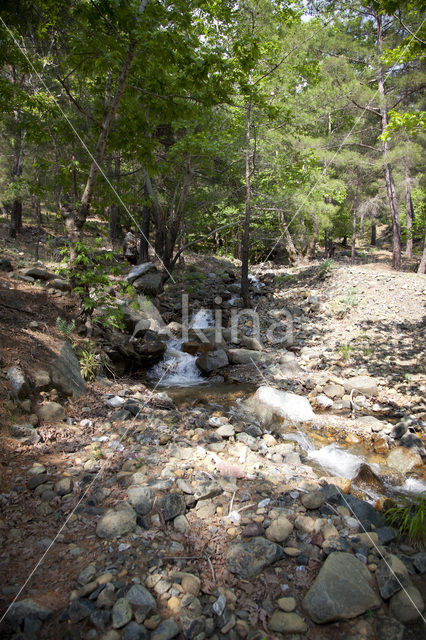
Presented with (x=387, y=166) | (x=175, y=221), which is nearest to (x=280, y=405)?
(x=175, y=221)

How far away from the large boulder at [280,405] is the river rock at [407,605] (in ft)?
10.6

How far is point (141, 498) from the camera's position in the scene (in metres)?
2.71

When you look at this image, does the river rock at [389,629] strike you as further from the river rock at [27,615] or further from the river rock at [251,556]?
the river rock at [27,615]

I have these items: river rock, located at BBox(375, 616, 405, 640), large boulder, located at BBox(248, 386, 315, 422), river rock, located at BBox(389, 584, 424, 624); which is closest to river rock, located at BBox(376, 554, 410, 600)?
river rock, located at BBox(389, 584, 424, 624)

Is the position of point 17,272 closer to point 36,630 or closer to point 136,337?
point 136,337

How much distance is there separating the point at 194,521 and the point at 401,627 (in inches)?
56.6

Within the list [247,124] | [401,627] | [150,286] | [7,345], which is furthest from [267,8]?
[401,627]

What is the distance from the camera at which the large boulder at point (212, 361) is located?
25.7 ft

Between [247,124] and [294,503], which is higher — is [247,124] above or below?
above

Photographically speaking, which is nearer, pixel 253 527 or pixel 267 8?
pixel 253 527

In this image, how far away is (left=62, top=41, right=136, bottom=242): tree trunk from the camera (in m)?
4.47

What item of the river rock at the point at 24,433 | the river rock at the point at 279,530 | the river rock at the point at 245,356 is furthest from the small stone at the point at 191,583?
the river rock at the point at 245,356

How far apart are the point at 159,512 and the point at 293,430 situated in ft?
10.0

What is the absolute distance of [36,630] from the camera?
5.69 ft
